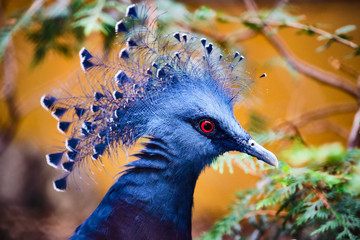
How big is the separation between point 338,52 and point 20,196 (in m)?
3.19

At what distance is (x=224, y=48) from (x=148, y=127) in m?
0.94

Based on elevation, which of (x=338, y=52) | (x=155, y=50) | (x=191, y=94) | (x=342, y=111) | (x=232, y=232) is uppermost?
(x=338, y=52)

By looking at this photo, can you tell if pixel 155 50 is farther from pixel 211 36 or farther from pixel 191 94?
pixel 211 36

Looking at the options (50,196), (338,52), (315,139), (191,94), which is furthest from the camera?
(50,196)

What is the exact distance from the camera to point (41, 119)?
4.00 m

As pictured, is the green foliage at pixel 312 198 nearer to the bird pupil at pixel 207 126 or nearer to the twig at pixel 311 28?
the bird pupil at pixel 207 126

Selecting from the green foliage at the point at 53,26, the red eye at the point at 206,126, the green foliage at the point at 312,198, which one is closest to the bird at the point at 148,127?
the red eye at the point at 206,126

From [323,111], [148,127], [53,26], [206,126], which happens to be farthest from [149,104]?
[323,111]

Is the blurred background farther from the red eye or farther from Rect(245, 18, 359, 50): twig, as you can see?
the red eye

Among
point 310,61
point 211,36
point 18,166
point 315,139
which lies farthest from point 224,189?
point 18,166

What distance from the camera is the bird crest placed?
1343mm

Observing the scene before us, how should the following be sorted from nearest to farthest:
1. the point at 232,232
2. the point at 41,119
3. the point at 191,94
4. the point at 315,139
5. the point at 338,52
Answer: the point at 191,94 < the point at 232,232 < the point at 338,52 < the point at 315,139 < the point at 41,119

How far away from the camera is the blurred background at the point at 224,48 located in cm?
213

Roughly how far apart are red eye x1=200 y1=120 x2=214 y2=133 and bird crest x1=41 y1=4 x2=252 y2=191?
0.12m
